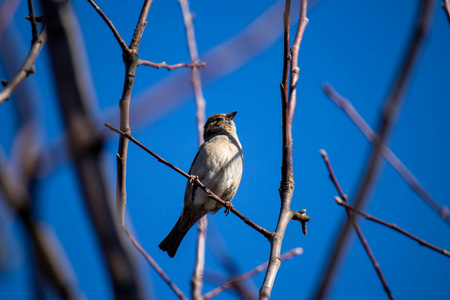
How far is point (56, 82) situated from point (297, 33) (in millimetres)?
2774

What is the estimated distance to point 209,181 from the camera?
6.25 metres

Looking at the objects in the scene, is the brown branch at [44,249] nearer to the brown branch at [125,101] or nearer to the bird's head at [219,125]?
the brown branch at [125,101]

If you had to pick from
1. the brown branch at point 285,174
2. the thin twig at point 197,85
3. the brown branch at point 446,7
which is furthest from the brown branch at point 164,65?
the brown branch at point 446,7

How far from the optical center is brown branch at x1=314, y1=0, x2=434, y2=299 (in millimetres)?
963

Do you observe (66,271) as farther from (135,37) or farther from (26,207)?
(135,37)

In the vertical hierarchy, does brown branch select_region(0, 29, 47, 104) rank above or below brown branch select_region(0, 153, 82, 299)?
above

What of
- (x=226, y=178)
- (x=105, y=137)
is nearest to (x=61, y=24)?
(x=105, y=137)

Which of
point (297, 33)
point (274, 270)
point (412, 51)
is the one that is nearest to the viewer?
point (412, 51)

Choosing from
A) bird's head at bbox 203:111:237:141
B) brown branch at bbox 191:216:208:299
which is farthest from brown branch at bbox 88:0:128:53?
bird's head at bbox 203:111:237:141

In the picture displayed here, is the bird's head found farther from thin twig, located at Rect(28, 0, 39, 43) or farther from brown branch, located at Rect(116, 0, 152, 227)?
thin twig, located at Rect(28, 0, 39, 43)

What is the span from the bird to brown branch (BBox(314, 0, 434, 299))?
4.93m

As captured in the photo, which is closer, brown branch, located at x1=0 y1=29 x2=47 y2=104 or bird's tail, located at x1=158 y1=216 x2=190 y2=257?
brown branch, located at x1=0 y1=29 x2=47 y2=104

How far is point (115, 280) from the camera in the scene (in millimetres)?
853

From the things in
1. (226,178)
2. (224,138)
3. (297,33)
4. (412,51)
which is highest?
(224,138)
